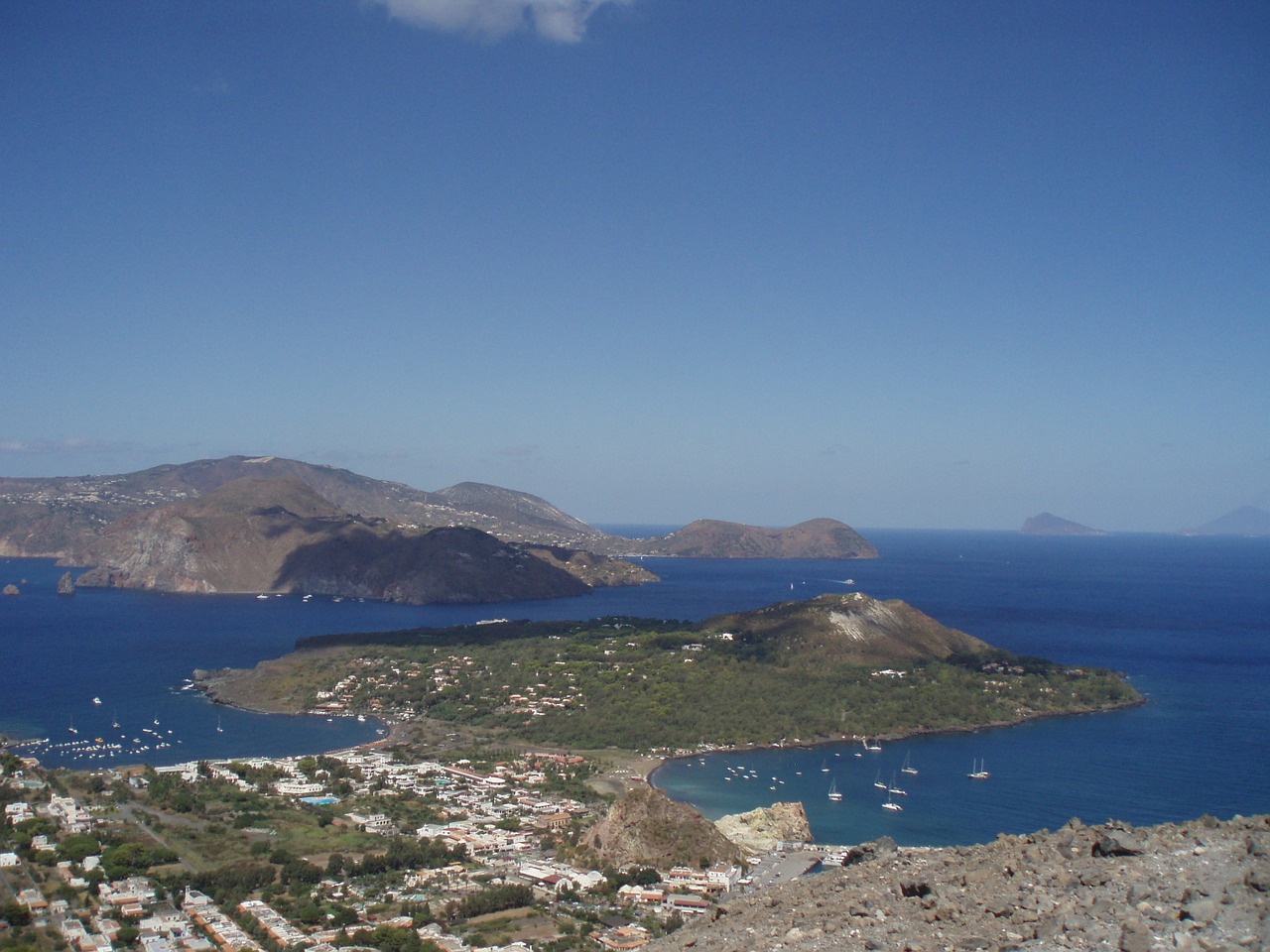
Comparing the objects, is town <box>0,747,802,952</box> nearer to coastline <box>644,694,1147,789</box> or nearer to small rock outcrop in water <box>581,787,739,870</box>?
small rock outcrop in water <box>581,787,739,870</box>

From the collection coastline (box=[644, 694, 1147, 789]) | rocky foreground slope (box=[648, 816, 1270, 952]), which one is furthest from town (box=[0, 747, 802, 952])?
rocky foreground slope (box=[648, 816, 1270, 952])

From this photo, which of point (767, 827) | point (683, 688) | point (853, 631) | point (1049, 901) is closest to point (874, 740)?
point (683, 688)

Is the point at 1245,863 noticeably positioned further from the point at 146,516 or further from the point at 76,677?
the point at 146,516

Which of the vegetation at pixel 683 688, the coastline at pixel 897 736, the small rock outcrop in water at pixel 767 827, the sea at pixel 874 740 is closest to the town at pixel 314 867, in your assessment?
the small rock outcrop in water at pixel 767 827

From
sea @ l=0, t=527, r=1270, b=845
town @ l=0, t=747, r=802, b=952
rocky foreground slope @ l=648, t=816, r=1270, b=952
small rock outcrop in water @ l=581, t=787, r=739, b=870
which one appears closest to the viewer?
rocky foreground slope @ l=648, t=816, r=1270, b=952

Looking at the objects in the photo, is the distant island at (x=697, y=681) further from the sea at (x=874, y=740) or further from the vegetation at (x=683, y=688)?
the sea at (x=874, y=740)

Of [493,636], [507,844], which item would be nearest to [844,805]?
[507,844]
